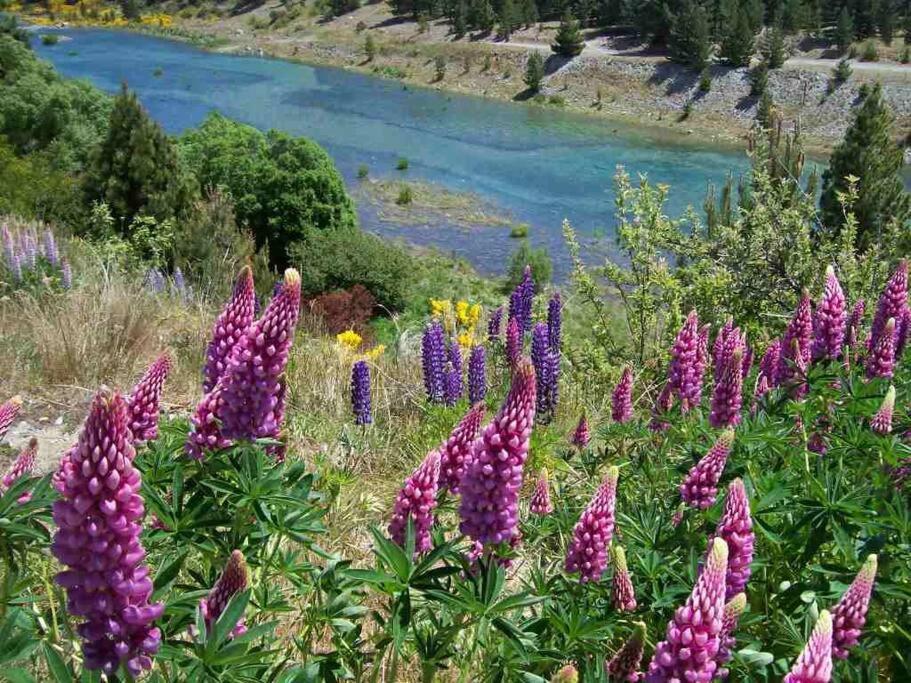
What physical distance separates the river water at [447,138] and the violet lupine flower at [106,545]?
21390 mm

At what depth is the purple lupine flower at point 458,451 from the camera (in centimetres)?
230

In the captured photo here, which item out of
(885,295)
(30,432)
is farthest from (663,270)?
(30,432)

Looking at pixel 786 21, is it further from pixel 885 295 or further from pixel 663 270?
pixel 885 295

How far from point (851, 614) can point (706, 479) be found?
2.23 feet

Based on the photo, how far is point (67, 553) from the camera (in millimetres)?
1523

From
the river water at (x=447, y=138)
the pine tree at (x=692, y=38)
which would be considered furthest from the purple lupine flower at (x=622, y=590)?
the pine tree at (x=692, y=38)

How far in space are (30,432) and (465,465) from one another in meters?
3.44

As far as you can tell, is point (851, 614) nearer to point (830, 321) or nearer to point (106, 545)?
point (106, 545)

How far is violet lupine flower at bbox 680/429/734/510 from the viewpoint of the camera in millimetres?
2457

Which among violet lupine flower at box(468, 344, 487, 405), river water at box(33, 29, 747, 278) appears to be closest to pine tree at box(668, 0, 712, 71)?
river water at box(33, 29, 747, 278)

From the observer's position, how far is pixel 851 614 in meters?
1.84

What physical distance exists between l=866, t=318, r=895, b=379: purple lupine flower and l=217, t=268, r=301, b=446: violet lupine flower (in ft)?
8.34

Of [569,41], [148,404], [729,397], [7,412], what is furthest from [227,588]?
[569,41]

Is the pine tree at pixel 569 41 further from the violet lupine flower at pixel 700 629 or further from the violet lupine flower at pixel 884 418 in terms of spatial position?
the violet lupine flower at pixel 700 629
